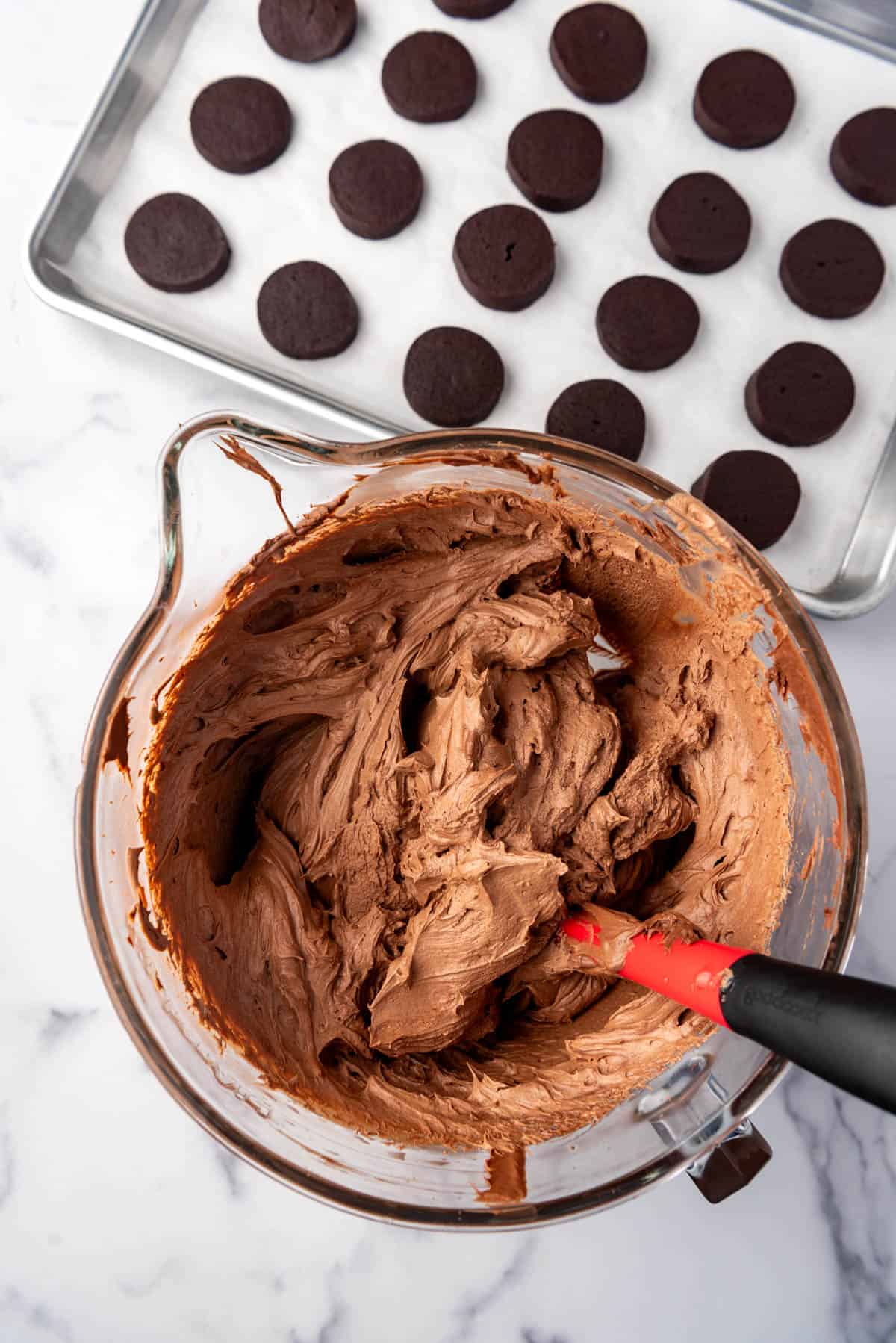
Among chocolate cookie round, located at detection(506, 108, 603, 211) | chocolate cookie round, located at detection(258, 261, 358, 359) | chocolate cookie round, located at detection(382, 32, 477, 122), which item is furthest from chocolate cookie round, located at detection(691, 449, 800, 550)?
chocolate cookie round, located at detection(382, 32, 477, 122)

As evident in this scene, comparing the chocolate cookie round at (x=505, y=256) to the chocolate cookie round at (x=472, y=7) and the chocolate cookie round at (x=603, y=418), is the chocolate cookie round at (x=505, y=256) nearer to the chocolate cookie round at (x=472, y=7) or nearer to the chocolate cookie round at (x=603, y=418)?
the chocolate cookie round at (x=603, y=418)

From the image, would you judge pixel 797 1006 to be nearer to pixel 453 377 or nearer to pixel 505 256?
pixel 453 377

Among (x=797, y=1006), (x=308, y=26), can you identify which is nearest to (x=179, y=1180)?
(x=797, y=1006)

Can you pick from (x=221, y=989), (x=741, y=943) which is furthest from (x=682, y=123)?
(x=221, y=989)

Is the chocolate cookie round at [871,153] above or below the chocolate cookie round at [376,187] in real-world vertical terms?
→ above

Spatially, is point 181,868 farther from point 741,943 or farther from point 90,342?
point 90,342

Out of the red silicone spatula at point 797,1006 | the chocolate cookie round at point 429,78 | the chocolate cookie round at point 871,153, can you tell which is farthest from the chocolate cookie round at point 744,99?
the red silicone spatula at point 797,1006

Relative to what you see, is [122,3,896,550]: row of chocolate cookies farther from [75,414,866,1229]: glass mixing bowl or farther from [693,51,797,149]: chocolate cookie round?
[75,414,866,1229]: glass mixing bowl

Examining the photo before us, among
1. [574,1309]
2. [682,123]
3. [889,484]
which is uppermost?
[682,123]
